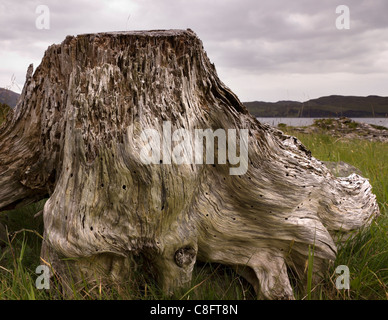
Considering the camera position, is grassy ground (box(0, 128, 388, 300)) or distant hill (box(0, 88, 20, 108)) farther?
distant hill (box(0, 88, 20, 108))

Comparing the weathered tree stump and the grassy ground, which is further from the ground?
the weathered tree stump

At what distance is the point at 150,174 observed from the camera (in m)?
2.54

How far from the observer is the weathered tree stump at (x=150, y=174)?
2.58 meters

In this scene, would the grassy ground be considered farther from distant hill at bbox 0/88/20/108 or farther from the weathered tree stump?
distant hill at bbox 0/88/20/108

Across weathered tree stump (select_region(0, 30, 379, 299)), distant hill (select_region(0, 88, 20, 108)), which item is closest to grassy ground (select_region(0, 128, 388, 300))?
weathered tree stump (select_region(0, 30, 379, 299))

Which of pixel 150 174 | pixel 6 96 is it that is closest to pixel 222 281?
pixel 150 174

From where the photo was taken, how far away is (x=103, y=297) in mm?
2598

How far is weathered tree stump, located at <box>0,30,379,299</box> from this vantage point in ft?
8.46

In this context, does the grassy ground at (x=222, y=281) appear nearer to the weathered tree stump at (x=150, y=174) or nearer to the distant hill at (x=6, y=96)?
the weathered tree stump at (x=150, y=174)

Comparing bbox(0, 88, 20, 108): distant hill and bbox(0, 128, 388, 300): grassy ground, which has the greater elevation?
bbox(0, 88, 20, 108): distant hill

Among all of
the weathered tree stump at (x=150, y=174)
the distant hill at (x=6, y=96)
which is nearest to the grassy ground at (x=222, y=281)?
the weathered tree stump at (x=150, y=174)

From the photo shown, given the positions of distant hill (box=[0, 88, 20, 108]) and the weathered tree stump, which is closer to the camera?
the weathered tree stump

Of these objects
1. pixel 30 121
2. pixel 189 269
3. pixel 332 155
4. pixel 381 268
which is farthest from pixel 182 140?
pixel 332 155
